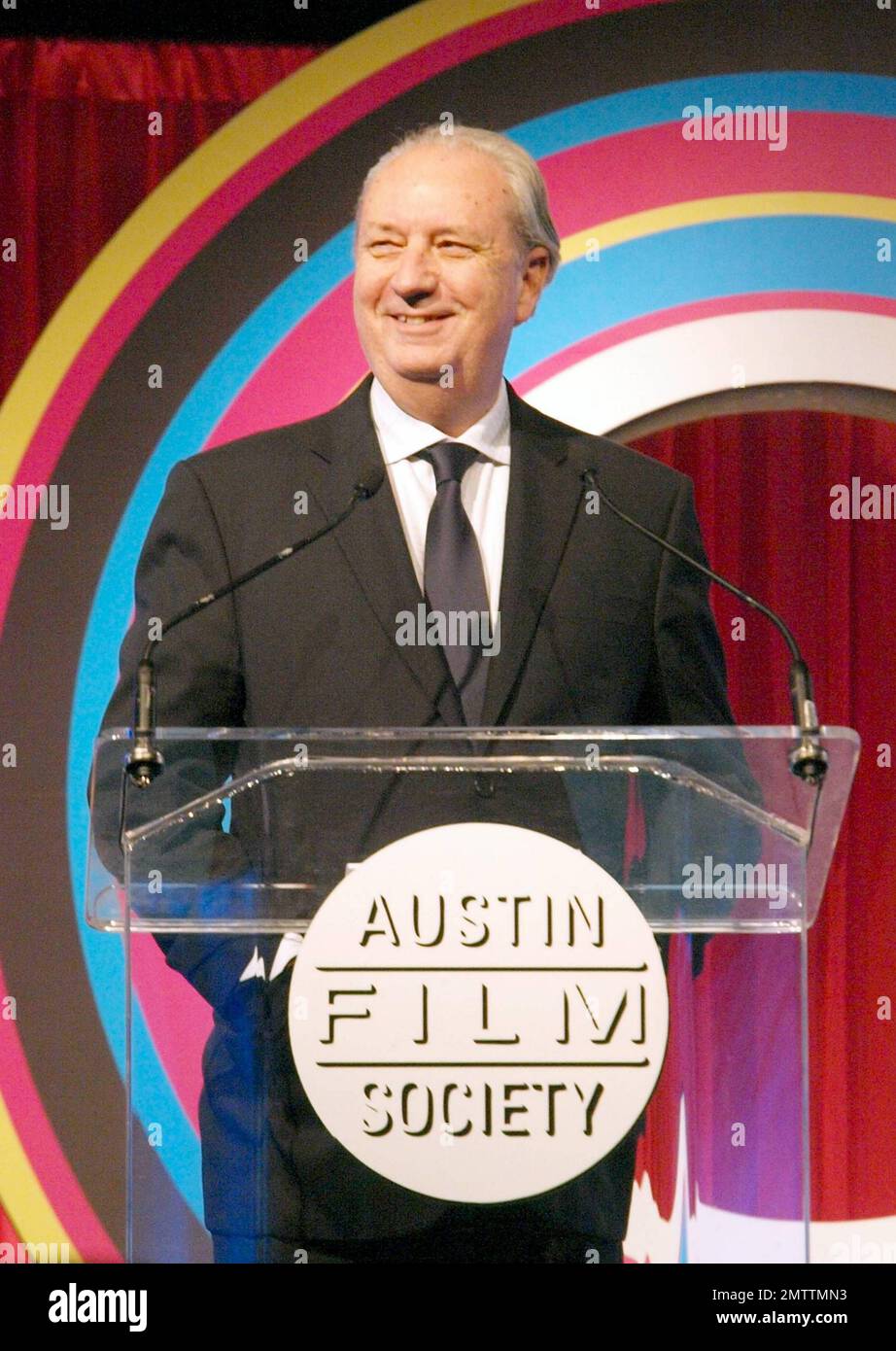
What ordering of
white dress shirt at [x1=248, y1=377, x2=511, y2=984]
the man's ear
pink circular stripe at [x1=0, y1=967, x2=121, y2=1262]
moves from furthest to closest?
pink circular stripe at [x1=0, y1=967, x2=121, y2=1262], the man's ear, white dress shirt at [x1=248, y1=377, x2=511, y2=984]

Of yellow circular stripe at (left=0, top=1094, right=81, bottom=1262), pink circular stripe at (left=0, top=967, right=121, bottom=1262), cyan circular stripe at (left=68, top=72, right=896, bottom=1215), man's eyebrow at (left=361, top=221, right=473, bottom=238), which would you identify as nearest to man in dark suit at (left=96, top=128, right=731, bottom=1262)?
man's eyebrow at (left=361, top=221, right=473, bottom=238)

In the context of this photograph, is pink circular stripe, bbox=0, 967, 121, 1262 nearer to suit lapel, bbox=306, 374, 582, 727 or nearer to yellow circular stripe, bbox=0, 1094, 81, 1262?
yellow circular stripe, bbox=0, 1094, 81, 1262

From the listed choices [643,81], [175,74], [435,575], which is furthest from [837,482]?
[175,74]

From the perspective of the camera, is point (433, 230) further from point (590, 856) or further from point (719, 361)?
point (590, 856)

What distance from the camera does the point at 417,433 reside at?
3.14m

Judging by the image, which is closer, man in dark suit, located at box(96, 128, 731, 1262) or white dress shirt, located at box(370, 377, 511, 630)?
man in dark suit, located at box(96, 128, 731, 1262)

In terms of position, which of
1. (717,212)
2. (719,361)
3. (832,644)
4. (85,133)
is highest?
(85,133)

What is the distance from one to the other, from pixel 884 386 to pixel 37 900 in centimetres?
178

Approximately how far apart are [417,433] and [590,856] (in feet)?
4.13

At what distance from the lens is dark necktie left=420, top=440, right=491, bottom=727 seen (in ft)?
9.52

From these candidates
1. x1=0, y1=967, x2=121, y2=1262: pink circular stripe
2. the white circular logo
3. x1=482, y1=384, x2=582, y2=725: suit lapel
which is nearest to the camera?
the white circular logo

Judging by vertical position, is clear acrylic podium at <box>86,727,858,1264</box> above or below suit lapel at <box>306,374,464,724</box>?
below

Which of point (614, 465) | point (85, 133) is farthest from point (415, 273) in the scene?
point (85, 133)
